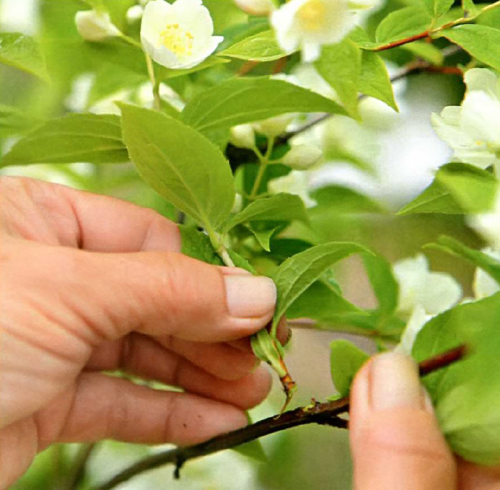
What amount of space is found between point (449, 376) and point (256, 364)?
26cm

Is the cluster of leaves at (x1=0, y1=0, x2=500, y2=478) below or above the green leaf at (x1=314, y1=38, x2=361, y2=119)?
below

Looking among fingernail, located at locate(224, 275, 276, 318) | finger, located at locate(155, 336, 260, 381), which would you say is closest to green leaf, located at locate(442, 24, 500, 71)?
fingernail, located at locate(224, 275, 276, 318)

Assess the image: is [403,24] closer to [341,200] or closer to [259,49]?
[259,49]

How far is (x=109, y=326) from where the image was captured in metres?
0.51

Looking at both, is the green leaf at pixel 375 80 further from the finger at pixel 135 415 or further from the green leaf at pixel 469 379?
the finger at pixel 135 415

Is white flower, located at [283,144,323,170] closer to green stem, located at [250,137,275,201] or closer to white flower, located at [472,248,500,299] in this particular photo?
green stem, located at [250,137,275,201]

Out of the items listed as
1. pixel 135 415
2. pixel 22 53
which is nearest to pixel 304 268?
pixel 22 53

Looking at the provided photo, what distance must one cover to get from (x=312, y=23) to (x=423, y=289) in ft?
1.03

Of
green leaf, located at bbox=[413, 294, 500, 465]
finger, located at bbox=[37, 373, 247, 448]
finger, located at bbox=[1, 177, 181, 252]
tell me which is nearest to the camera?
green leaf, located at bbox=[413, 294, 500, 465]

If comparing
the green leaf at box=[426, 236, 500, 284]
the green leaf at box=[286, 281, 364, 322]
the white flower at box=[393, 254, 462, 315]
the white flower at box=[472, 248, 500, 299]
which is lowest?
the white flower at box=[393, 254, 462, 315]

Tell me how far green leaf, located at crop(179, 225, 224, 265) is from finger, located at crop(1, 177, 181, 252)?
7cm

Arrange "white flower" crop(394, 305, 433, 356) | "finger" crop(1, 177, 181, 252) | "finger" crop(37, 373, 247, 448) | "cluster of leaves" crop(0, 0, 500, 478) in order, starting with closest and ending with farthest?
"cluster of leaves" crop(0, 0, 500, 478) < "white flower" crop(394, 305, 433, 356) < "finger" crop(1, 177, 181, 252) < "finger" crop(37, 373, 247, 448)

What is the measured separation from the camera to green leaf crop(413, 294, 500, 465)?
298 mm

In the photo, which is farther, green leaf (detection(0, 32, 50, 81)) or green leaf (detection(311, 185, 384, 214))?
green leaf (detection(311, 185, 384, 214))
